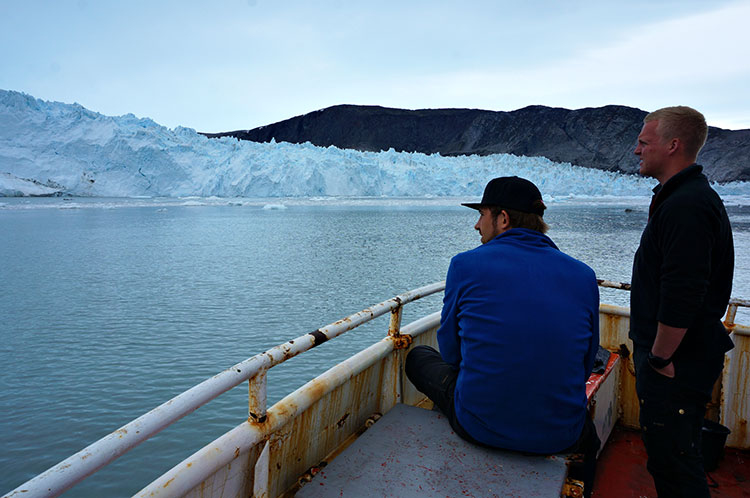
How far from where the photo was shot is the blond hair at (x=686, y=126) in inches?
67.6

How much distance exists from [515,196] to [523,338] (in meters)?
0.58

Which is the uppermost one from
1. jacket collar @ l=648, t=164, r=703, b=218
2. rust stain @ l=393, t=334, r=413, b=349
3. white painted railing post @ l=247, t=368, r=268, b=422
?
jacket collar @ l=648, t=164, r=703, b=218

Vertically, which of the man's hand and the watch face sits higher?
the watch face

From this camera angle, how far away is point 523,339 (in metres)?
1.66

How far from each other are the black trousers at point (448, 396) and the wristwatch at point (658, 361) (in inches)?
15.5

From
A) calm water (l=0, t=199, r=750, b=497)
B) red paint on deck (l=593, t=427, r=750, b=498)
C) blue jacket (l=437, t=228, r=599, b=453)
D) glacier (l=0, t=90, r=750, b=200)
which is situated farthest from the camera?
glacier (l=0, t=90, r=750, b=200)

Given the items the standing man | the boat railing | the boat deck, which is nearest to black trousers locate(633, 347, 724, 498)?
the standing man

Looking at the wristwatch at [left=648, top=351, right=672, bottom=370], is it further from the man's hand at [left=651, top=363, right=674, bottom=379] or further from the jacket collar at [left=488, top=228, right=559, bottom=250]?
the jacket collar at [left=488, top=228, right=559, bottom=250]

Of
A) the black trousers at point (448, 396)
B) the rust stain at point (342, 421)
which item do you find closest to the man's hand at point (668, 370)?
the black trousers at point (448, 396)

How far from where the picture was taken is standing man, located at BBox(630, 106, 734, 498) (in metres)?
1.58

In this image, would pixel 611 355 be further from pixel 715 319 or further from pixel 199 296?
pixel 199 296

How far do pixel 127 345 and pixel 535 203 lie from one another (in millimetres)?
6046

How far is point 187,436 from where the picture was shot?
14.4ft

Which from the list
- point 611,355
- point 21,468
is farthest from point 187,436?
point 611,355
